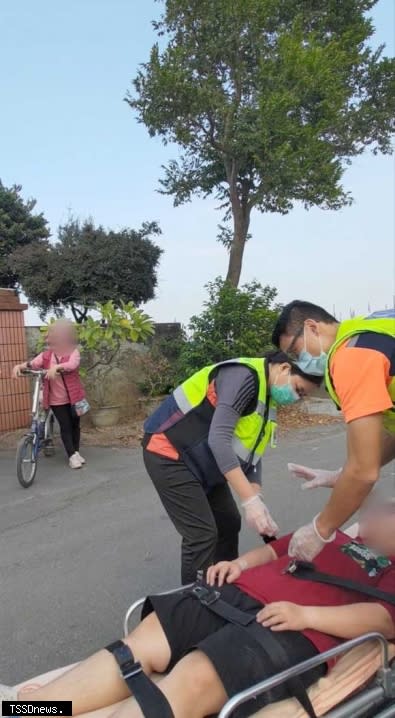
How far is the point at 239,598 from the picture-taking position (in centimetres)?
215

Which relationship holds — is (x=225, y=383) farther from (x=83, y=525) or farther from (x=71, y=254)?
(x=71, y=254)

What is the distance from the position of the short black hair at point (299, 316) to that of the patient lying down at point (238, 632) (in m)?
0.79

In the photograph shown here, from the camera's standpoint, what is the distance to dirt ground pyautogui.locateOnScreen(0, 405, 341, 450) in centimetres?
785

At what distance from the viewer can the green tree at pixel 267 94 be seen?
11.2 metres

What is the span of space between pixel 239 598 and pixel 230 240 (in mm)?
12287

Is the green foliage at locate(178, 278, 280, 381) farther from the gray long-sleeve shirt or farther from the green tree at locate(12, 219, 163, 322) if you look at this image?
the gray long-sleeve shirt

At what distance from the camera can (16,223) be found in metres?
19.3

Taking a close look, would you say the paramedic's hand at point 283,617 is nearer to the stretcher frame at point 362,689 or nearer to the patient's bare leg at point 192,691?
the stretcher frame at point 362,689

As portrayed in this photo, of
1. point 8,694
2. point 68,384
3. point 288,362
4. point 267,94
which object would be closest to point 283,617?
point 8,694

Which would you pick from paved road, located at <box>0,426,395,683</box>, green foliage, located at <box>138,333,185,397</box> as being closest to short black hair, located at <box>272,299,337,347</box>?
paved road, located at <box>0,426,395,683</box>

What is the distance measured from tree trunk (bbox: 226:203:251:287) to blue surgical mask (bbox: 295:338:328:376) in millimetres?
10440

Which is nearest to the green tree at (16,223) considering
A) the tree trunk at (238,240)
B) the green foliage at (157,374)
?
the tree trunk at (238,240)

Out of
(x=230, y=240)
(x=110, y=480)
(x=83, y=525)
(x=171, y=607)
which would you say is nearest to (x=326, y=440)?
(x=110, y=480)

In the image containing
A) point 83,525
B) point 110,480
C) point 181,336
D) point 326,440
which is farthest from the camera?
point 181,336
